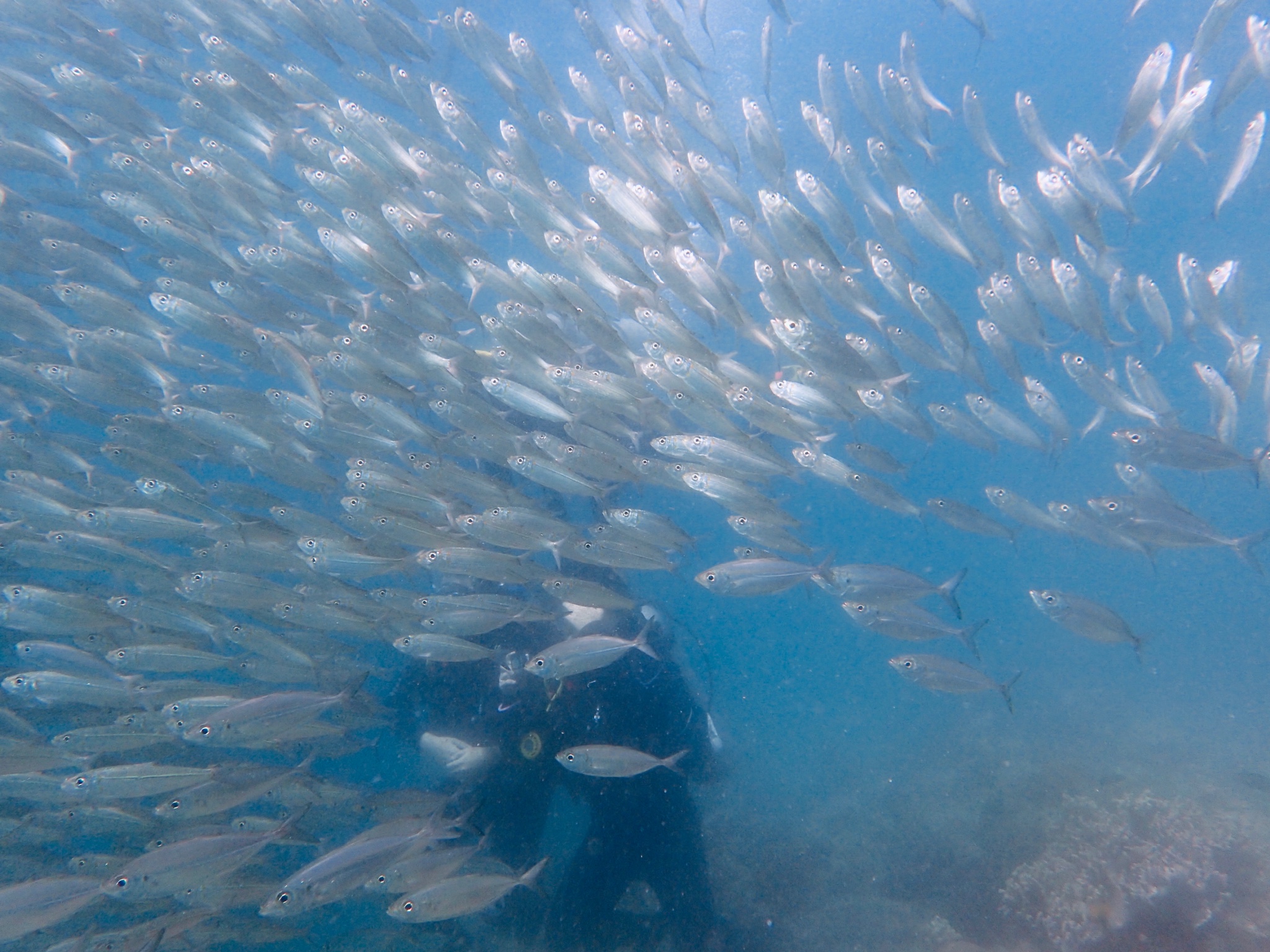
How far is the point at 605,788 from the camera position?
6922 millimetres

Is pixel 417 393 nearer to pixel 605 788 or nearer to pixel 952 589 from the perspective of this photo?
pixel 605 788

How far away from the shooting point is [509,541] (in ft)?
16.0

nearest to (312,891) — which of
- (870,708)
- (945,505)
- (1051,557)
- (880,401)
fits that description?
(880,401)

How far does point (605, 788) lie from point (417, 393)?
4968 mm

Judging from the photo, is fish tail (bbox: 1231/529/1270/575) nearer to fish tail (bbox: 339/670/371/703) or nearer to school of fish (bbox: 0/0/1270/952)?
school of fish (bbox: 0/0/1270/952)

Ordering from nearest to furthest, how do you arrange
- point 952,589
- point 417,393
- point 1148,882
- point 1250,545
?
point 952,589 → point 417,393 → point 1250,545 → point 1148,882

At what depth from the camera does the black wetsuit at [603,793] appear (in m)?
6.72

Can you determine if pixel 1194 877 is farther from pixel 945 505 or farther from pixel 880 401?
pixel 880 401

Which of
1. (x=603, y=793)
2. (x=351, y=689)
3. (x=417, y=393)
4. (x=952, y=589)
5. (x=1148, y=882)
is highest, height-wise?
(x=417, y=393)

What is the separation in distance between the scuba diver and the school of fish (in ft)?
4.87

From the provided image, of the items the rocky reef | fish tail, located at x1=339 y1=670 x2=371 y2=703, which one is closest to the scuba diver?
fish tail, located at x1=339 y1=670 x2=371 y2=703

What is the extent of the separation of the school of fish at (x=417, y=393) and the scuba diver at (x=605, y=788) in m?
1.48

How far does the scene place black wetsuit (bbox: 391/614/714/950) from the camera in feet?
22.0

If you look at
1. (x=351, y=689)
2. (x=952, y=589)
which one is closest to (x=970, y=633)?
(x=952, y=589)
